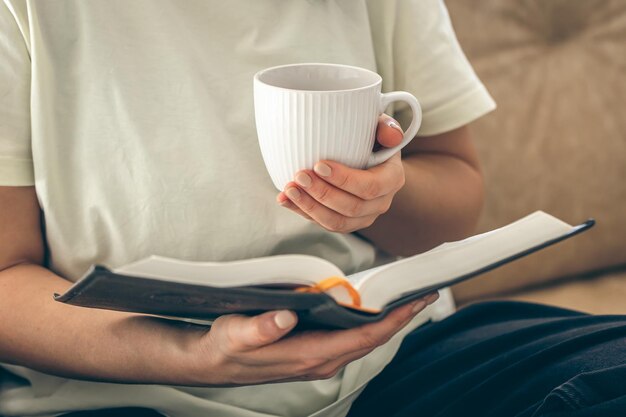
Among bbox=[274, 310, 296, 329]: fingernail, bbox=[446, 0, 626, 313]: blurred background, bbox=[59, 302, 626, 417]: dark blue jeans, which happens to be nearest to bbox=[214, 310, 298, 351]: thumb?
bbox=[274, 310, 296, 329]: fingernail

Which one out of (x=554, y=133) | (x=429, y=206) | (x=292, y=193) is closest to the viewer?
(x=292, y=193)

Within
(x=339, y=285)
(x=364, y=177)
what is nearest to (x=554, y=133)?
(x=364, y=177)

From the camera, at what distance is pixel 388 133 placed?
67 centimetres

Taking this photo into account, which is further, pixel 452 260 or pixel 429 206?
pixel 429 206

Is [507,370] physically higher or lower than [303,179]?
lower

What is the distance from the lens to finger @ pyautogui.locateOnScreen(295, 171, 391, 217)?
2.06ft

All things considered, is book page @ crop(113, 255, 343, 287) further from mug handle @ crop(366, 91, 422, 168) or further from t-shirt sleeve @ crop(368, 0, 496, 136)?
t-shirt sleeve @ crop(368, 0, 496, 136)

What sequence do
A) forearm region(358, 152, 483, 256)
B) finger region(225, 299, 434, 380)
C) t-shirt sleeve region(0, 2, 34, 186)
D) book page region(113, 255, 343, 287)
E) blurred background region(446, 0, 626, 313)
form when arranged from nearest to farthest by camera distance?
book page region(113, 255, 343, 287), finger region(225, 299, 434, 380), t-shirt sleeve region(0, 2, 34, 186), forearm region(358, 152, 483, 256), blurred background region(446, 0, 626, 313)

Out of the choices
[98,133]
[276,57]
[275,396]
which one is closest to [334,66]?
[276,57]

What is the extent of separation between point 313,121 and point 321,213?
92mm

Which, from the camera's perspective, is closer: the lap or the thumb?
the thumb

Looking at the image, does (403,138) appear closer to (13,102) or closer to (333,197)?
(333,197)

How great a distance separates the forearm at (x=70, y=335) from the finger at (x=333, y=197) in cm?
18

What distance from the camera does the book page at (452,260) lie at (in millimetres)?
567
